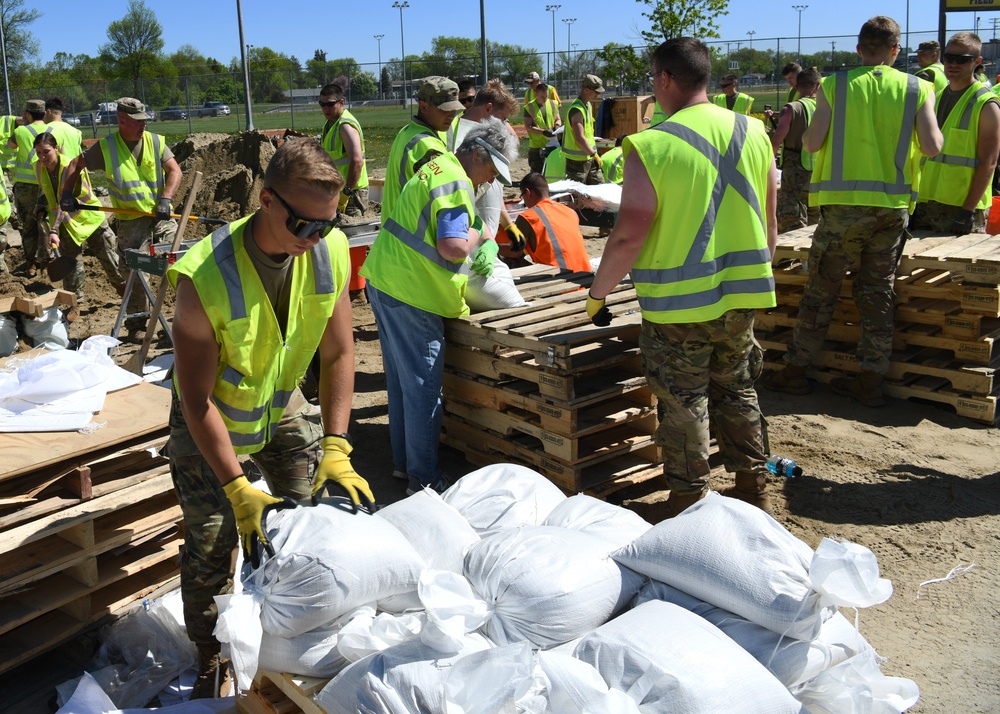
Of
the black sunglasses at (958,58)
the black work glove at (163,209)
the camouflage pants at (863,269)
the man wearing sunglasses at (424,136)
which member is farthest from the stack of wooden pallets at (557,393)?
the black work glove at (163,209)

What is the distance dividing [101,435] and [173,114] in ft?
141

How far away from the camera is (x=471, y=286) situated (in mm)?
5039

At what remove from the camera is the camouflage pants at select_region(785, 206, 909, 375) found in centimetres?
571

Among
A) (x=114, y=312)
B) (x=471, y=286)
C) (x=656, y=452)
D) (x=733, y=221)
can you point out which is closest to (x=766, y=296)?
(x=733, y=221)

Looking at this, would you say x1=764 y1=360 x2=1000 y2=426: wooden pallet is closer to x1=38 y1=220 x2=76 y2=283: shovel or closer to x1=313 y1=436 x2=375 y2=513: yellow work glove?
x1=313 y1=436 x2=375 y2=513: yellow work glove

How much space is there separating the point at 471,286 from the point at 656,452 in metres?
1.36

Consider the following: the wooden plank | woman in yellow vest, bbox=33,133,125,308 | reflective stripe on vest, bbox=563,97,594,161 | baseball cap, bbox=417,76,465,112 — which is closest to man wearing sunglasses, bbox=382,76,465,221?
baseball cap, bbox=417,76,465,112

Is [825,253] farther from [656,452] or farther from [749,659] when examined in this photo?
[749,659]

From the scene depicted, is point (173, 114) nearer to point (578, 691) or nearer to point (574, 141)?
point (574, 141)

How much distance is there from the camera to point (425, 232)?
460 centimetres

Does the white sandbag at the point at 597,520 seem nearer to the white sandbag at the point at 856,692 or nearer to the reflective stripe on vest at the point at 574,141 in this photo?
the white sandbag at the point at 856,692

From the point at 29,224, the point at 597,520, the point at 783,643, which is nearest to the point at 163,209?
the point at 29,224

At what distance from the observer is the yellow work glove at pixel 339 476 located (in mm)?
2949

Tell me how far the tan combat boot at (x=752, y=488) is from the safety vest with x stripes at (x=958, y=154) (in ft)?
11.5
